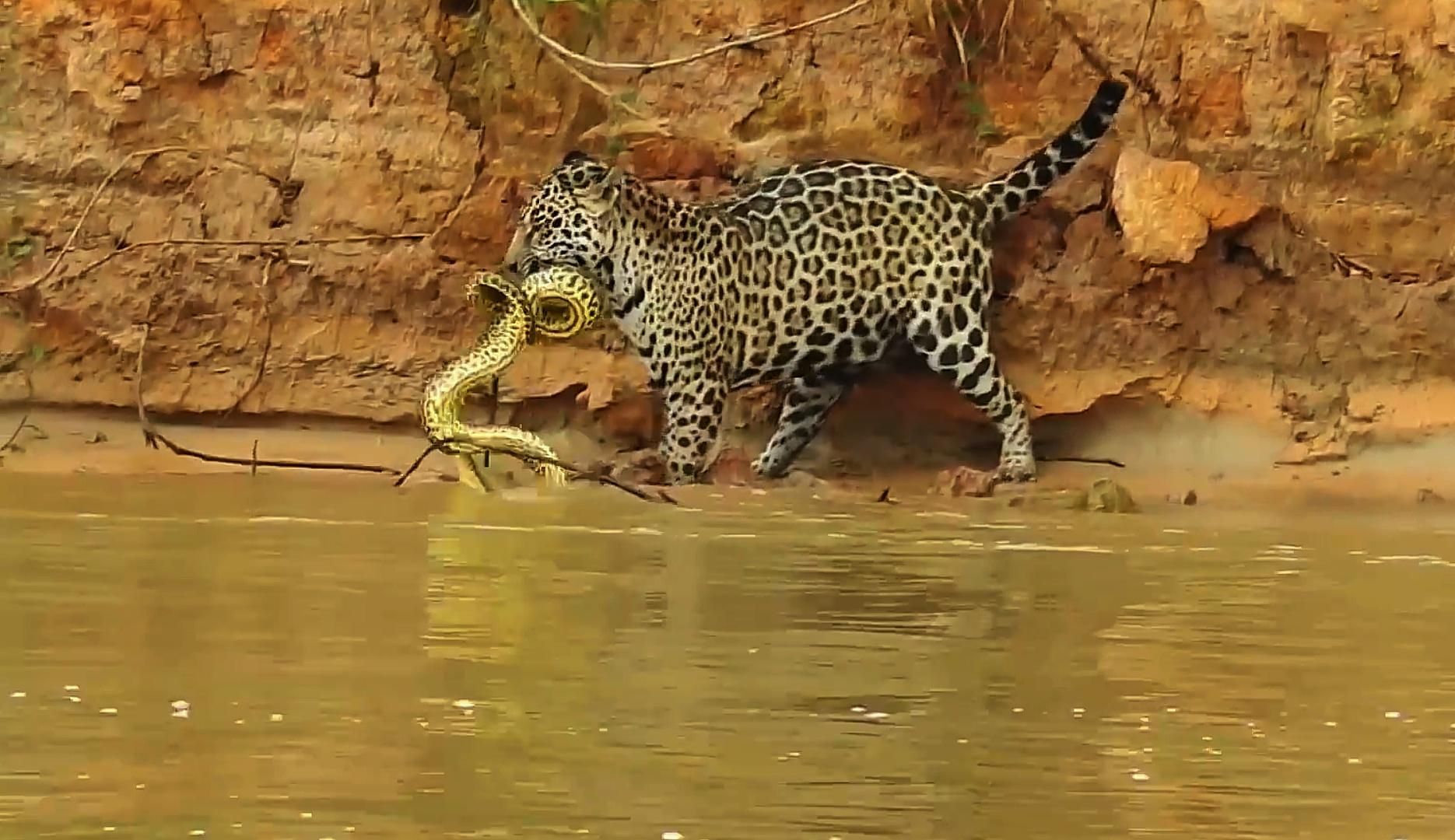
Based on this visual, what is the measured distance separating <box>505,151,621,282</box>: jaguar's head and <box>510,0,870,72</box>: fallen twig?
1.54ft

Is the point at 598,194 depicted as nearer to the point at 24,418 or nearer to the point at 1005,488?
the point at 1005,488

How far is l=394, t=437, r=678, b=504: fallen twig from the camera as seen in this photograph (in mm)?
5156

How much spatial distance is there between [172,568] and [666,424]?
2628 millimetres

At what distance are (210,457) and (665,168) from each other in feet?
5.21

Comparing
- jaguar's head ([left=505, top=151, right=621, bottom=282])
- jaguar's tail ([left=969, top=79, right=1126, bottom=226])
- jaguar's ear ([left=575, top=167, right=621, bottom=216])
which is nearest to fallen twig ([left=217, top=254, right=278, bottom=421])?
jaguar's head ([left=505, top=151, right=621, bottom=282])

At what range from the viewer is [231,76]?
6.59 m

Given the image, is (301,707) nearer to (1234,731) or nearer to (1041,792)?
(1041,792)

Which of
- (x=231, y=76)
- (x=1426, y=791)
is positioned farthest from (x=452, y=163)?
(x=1426, y=791)

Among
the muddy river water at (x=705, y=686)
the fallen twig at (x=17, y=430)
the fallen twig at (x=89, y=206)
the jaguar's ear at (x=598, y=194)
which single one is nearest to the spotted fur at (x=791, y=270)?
the jaguar's ear at (x=598, y=194)

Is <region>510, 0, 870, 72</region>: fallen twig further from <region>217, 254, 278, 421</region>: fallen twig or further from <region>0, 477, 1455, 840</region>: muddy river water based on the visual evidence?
<region>0, 477, 1455, 840</region>: muddy river water

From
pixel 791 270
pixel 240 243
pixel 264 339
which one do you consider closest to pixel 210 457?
pixel 264 339

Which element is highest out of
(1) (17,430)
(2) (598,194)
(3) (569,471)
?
(2) (598,194)

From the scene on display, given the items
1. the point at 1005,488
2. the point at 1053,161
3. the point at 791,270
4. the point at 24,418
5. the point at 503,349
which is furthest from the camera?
the point at 24,418

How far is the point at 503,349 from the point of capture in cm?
574
